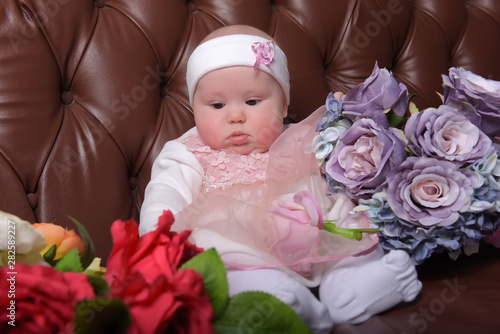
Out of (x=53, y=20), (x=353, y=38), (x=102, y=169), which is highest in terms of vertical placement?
(x=53, y=20)

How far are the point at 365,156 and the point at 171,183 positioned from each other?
0.47 metres

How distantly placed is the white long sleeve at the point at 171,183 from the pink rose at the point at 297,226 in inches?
10.9

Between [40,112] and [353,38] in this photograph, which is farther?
[353,38]

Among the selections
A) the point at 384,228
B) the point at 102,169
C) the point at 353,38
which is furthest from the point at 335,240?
the point at 353,38

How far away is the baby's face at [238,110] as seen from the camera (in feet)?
3.91

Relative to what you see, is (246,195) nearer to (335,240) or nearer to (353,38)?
(335,240)

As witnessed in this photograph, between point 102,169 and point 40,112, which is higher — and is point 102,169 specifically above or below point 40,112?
below

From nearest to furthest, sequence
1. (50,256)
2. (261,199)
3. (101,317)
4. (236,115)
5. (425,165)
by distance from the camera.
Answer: (101,317)
(50,256)
(425,165)
(261,199)
(236,115)

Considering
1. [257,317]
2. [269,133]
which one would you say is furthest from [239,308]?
[269,133]

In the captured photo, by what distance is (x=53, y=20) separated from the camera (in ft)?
4.11

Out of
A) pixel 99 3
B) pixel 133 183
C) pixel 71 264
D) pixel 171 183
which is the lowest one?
pixel 133 183

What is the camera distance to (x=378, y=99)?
997 millimetres

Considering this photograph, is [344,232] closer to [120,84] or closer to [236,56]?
[236,56]

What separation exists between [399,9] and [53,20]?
1143 mm
